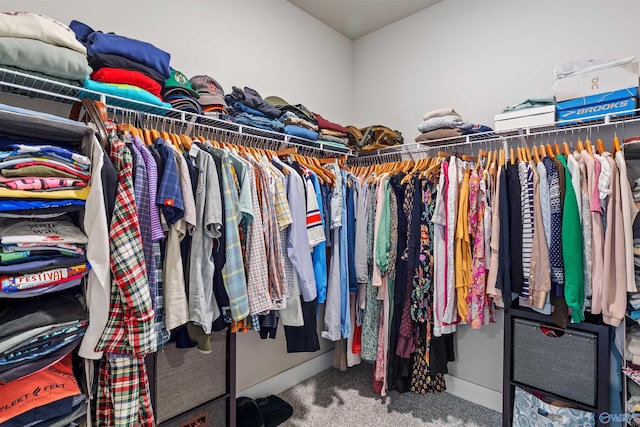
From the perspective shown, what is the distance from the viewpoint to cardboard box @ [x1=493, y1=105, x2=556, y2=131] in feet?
5.93

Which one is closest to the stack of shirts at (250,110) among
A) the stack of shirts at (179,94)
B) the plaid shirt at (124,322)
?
the stack of shirts at (179,94)

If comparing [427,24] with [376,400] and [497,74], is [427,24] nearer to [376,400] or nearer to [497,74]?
[497,74]

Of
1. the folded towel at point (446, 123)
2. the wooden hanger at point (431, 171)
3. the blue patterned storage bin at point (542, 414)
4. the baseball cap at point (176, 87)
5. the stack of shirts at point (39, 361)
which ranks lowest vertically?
the blue patterned storage bin at point (542, 414)

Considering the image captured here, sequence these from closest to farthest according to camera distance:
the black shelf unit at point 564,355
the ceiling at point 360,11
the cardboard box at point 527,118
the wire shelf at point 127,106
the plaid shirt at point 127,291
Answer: the plaid shirt at point 127,291 → the wire shelf at point 127,106 → the black shelf unit at point 564,355 → the cardboard box at point 527,118 → the ceiling at point 360,11

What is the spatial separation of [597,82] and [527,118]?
32cm

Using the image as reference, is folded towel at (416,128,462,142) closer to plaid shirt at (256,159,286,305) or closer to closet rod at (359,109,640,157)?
closet rod at (359,109,640,157)

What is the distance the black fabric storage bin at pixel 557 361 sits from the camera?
5.33 ft

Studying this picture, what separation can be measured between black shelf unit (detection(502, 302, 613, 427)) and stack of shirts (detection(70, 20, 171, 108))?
2067 millimetres

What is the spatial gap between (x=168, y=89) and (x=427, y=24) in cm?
204

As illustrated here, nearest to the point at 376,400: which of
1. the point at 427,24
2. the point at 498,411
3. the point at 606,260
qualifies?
the point at 498,411

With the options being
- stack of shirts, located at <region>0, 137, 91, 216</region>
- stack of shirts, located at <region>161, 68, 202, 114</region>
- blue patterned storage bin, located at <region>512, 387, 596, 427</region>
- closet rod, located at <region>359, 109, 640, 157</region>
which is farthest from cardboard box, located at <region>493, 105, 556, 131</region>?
stack of shirts, located at <region>0, 137, 91, 216</region>

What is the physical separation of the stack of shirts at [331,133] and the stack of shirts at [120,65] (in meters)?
1.12

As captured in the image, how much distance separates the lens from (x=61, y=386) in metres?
1.04

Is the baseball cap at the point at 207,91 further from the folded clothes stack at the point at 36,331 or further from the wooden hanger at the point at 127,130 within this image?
the folded clothes stack at the point at 36,331
